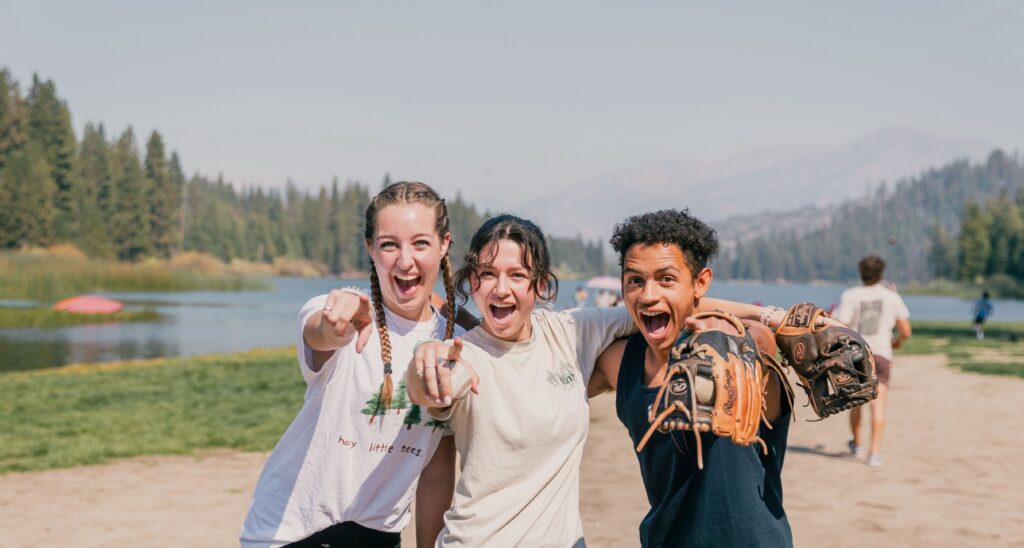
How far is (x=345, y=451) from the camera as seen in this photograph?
3.06 m

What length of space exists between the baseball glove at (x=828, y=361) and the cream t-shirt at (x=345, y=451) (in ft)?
4.12

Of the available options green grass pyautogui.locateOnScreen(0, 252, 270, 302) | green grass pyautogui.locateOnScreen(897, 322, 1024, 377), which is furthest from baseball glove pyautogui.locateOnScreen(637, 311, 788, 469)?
green grass pyautogui.locateOnScreen(0, 252, 270, 302)

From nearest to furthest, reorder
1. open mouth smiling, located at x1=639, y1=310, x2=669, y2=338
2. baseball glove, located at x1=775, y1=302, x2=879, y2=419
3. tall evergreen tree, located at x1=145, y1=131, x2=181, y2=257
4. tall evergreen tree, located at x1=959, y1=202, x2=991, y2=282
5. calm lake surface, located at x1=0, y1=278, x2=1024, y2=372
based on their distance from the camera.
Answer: baseball glove, located at x1=775, y1=302, x2=879, y2=419, open mouth smiling, located at x1=639, y1=310, x2=669, y2=338, calm lake surface, located at x1=0, y1=278, x2=1024, y2=372, tall evergreen tree, located at x1=959, y1=202, x2=991, y2=282, tall evergreen tree, located at x1=145, y1=131, x2=181, y2=257

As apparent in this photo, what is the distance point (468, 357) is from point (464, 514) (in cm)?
52

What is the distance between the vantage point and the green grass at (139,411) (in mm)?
11859

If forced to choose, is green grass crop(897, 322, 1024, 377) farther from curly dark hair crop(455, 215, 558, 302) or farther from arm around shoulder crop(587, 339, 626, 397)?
curly dark hair crop(455, 215, 558, 302)

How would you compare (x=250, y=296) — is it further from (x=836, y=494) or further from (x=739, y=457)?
(x=739, y=457)

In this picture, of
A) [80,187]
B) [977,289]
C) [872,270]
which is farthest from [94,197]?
[977,289]

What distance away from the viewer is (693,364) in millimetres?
2314

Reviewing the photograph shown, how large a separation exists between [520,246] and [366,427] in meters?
0.85

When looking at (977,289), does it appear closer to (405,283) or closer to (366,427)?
(405,283)

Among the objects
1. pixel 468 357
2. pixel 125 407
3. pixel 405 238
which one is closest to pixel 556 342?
pixel 468 357

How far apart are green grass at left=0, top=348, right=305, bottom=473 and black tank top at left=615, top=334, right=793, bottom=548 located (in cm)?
985

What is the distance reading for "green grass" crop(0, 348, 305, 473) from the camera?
1186cm
